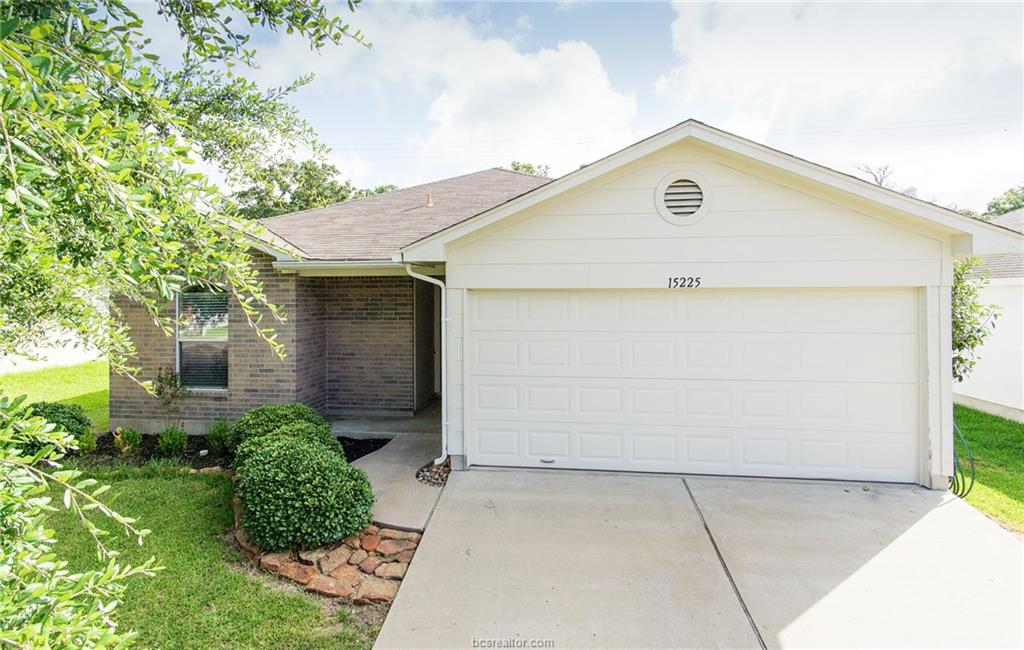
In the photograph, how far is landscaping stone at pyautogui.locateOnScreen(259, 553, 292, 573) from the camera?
171 inches

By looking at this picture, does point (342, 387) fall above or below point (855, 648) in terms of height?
above

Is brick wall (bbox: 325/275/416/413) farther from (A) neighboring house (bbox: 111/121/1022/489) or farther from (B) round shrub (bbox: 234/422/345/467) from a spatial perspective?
(B) round shrub (bbox: 234/422/345/467)

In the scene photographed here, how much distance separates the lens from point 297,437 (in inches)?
232

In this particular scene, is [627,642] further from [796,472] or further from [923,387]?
[923,387]

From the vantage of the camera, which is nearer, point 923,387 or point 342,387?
point 923,387

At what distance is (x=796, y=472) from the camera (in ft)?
20.4

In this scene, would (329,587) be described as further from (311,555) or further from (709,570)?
(709,570)

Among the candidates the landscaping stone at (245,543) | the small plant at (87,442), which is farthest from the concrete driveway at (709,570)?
the small plant at (87,442)

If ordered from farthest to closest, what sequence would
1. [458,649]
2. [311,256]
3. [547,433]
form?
[311,256] < [547,433] < [458,649]

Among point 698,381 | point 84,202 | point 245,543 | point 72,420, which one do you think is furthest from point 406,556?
point 72,420

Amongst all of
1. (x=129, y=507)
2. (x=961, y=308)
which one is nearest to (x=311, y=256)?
(x=129, y=507)

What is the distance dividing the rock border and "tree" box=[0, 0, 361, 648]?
2.36 metres

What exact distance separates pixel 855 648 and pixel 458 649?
2.65m

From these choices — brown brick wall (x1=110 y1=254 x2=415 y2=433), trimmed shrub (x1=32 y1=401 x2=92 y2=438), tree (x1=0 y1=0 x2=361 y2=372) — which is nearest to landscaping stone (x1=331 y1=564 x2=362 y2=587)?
tree (x1=0 y1=0 x2=361 y2=372)
